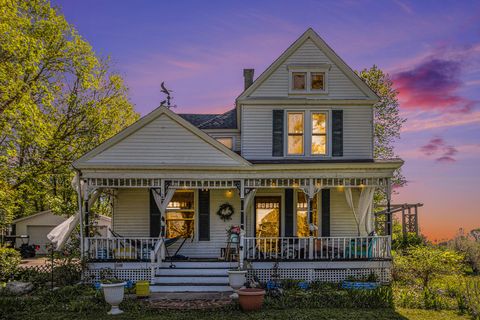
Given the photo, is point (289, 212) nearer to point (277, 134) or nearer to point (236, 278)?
point (277, 134)

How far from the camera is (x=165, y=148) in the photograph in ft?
52.2

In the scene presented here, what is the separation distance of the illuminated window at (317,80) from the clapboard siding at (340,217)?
4.17 meters

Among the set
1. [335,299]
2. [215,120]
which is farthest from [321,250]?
[215,120]

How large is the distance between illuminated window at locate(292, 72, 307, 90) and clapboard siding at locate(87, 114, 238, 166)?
4501 mm

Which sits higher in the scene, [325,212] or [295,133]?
[295,133]

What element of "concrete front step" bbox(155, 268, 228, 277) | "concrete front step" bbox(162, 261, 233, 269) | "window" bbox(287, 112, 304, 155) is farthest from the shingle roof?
"concrete front step" bbox(155, 268, 228, 277)

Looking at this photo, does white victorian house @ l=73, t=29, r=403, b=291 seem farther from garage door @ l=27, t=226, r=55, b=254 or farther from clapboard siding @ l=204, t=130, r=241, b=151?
garage door @ l=27, t=226, r=55, b=254

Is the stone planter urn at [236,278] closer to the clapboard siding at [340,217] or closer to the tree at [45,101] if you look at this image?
the clapboard siding at [340,217]

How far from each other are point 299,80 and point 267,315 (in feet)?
32.7

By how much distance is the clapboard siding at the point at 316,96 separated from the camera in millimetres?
17859

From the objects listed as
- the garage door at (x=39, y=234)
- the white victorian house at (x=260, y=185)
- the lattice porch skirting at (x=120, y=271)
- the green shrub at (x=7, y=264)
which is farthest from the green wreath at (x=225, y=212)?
the garage door at (x=39, y=234)

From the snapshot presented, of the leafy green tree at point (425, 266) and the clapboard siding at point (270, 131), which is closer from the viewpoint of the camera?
the leafy green tree at point (425, 266)

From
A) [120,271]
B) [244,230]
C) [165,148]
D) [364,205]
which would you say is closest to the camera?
[120,271]

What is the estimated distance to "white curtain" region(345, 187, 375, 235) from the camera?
16516 millimetres
